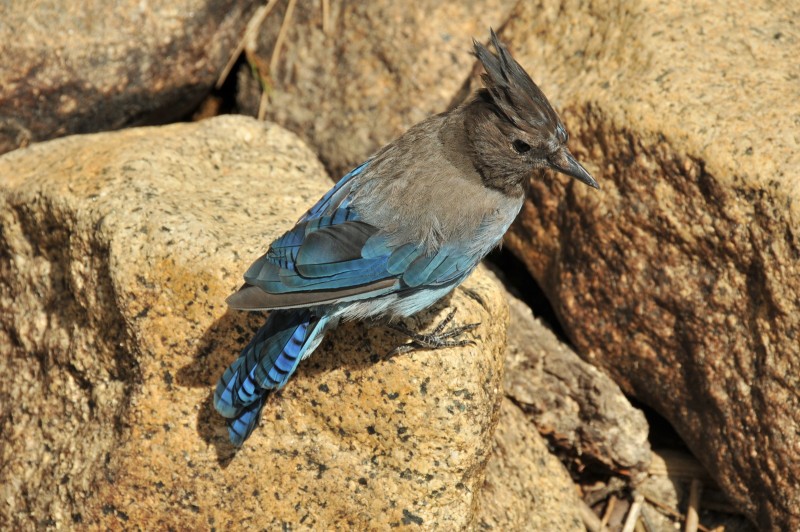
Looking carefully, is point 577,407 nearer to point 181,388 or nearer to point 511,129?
point 511,129

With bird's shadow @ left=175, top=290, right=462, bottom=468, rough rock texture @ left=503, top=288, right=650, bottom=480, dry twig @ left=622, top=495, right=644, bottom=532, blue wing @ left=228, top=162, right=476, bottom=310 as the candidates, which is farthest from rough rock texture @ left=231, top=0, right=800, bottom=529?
bird's shadow @ left=175, top=290, right=462, bottom=468

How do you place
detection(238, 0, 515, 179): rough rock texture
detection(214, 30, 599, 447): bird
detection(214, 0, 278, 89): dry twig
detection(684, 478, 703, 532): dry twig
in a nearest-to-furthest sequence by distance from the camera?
detection(214, 30, 599, 447): bird → detection(684, 478, 703, 532): dry twig → detection(238, 0, 515, 179): rough rock texture → detection(214, 0, 278, 89): dry twig

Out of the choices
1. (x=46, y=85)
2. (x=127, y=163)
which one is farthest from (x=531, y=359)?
(x=46, y=85)

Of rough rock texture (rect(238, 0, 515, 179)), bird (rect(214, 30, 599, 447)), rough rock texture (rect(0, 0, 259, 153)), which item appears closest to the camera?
bird (rect(214, 30, 599, 447))

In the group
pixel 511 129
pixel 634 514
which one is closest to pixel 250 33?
pixel 511 129

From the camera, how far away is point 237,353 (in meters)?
4.04

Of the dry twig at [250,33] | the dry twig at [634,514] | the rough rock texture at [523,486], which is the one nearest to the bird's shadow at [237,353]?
the rough rock texture at [523,486]

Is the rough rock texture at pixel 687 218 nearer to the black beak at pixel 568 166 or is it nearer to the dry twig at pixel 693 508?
the dry twig at pixel 693 508

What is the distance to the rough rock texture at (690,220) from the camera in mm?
4227

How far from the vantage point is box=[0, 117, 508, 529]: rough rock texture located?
3.85 meters

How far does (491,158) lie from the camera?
4281 millimetres

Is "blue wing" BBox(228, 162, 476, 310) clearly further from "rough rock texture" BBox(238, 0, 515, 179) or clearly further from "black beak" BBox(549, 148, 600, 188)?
"rough rock texture" BBox(238, 0, 515, 179)

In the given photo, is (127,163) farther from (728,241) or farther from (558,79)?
(728,241)

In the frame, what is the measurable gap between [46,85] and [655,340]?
371cm
